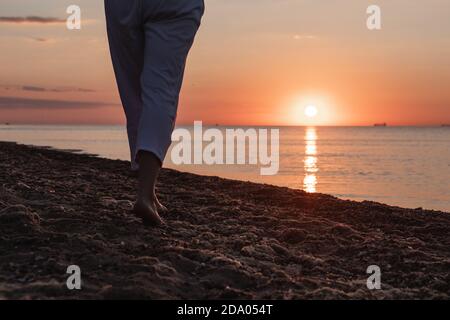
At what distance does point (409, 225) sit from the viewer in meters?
5.76

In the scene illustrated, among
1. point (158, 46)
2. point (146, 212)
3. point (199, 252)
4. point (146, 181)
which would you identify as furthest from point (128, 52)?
point (199, 252)

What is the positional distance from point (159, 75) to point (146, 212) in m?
0.88

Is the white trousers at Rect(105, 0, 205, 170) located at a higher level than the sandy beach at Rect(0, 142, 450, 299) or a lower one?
higher

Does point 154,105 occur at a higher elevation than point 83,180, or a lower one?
higher

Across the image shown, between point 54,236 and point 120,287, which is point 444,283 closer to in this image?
point 120,287

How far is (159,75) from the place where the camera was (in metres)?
3.69

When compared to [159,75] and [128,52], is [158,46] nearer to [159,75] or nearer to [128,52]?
[159,75]

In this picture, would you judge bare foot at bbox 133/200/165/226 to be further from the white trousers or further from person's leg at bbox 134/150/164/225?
the white trousers

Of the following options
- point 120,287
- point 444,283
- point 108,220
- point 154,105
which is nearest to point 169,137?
point 154,105

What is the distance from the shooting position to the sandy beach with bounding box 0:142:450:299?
2.74 metres

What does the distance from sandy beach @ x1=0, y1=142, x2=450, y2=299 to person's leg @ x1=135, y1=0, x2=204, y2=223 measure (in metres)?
0.46

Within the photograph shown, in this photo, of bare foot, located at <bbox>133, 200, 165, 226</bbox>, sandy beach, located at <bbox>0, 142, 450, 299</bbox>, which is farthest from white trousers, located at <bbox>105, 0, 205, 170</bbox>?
sandy beach, located at <bbox>0, 142, 450, 299</bbox>

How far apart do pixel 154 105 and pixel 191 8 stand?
0.65 metres

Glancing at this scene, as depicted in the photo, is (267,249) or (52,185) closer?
(267,249)
